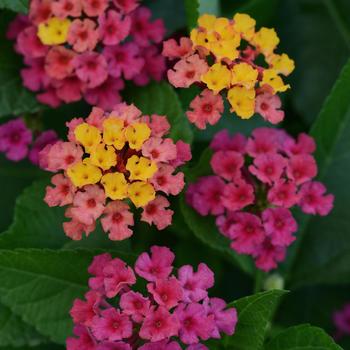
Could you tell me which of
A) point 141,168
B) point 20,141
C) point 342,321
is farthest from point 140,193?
point 342,321

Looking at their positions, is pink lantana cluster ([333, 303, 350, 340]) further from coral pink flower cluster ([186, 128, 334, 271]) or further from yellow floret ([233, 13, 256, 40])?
yellow floret ([233, 13, 256, 40])

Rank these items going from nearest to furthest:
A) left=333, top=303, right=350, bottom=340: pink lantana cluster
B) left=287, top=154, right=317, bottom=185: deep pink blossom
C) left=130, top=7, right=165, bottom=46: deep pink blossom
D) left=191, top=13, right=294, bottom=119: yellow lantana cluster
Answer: left=191, top=13, right=294, bottom=119: yellow lantana cluster, left=287, top=154, right=317, bottom=185: deep pink blossom, left=130, top=7, right=165, bottom=46: deep pink blossom, left=333, top=303, right=350, bottom=340: pink lantana cluster

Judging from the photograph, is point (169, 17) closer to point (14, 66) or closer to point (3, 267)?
point (14, 66)

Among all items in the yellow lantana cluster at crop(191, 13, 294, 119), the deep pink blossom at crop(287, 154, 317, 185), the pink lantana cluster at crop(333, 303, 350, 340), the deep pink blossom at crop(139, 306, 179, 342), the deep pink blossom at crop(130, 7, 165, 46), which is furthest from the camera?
the pink lantana cluster at crop(333, 303, 350, 340)

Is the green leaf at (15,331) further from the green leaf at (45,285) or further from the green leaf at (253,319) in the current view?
the green leaf at (253,319)

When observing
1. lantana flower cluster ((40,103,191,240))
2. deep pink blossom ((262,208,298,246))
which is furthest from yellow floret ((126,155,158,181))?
deep pink blossom ((262,208,298,246))

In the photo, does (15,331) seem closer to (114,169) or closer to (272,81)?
(114,169)

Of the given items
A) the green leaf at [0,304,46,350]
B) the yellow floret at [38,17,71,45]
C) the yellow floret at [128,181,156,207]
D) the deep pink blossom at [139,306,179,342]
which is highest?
the yellow floret at [38,17,71,45]

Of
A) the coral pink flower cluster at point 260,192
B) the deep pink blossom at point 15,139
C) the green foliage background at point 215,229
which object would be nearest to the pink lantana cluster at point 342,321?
the green foliage background at point 215,229
